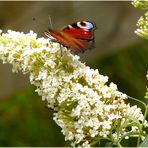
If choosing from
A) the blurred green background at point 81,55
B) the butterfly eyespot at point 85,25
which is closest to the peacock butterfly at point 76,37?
the butterfly eyespot at point 85,25

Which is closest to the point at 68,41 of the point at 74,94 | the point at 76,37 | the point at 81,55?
the point at 76,37

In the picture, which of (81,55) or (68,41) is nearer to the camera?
(68,41)

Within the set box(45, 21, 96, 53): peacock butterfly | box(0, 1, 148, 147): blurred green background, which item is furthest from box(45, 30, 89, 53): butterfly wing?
box(0, 1, 148, 147): blurred green background

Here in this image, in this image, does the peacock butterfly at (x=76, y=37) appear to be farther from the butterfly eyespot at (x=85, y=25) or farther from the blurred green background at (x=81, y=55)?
the blurred green background at (x=81, y=55)

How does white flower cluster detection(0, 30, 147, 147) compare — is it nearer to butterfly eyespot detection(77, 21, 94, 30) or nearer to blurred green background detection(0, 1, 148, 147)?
butterfly eyespot detection(77, 21, 94, 30)

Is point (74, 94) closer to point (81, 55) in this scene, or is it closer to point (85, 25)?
point (85, 25)

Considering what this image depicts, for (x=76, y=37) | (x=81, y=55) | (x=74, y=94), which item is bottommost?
(x=81, y=55)
